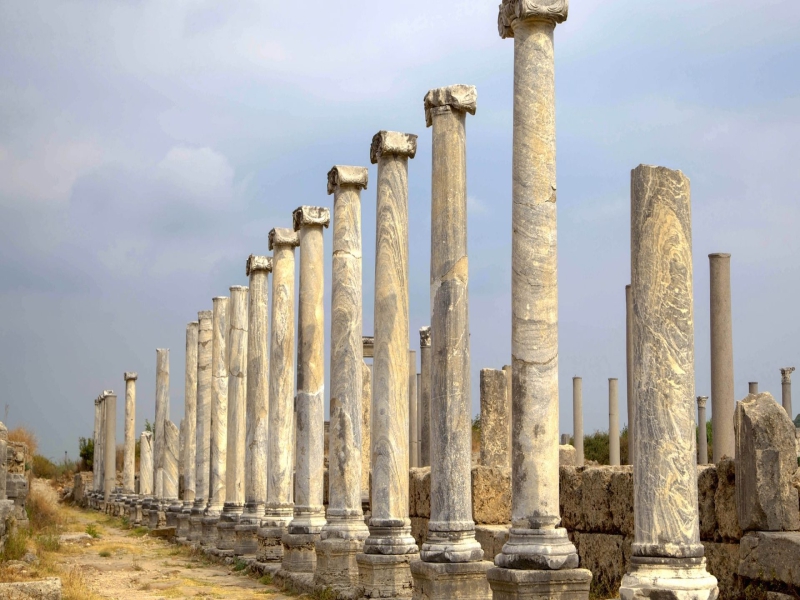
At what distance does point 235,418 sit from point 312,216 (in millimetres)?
7151

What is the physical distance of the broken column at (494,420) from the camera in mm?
17453

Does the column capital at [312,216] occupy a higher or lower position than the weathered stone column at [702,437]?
higher

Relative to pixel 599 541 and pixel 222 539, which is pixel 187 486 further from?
pixel 599 541

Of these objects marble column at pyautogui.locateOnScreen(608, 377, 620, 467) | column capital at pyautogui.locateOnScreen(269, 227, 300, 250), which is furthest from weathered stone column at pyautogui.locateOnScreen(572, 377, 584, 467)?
column capital at pyautogui.locateOnScreen(269, 227, 300, 250)

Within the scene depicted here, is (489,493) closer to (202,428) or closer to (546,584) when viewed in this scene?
(546,584)

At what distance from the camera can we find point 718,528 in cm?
1073

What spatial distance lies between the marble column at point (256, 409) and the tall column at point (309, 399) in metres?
3.79

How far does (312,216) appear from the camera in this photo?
18266mm

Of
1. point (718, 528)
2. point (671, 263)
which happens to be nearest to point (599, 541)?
point (718, 528)

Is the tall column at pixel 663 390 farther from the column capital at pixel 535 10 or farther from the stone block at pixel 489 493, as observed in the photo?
the stone block at pixel 489 493

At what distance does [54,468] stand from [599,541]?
185 ft

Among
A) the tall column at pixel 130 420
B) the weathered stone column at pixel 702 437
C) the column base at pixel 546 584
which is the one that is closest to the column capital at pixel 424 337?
the weathered stone column at pixel 702 437

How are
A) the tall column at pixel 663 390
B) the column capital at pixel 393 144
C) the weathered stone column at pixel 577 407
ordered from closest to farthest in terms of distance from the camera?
1. the tall column at pixel 663 390
2. the column capital at pixel 393 144
3. the weathered stone column at pixel 577 407

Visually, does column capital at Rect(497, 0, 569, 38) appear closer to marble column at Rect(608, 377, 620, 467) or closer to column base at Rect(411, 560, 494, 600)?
column base at Rect(411, 560, 494, 600)
